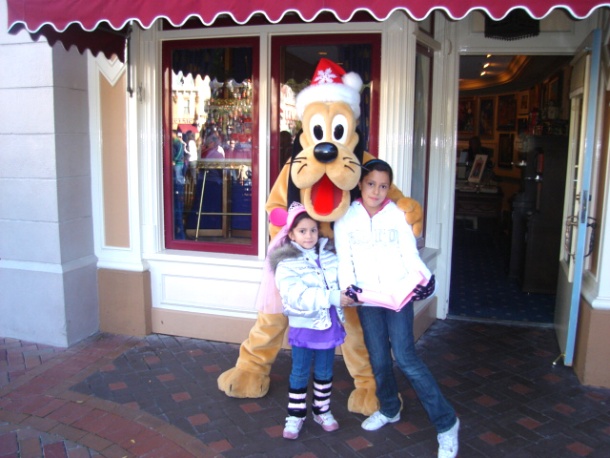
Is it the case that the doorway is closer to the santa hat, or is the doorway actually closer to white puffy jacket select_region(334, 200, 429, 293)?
white puffy jacket select_region(334, 200, 429, 293)

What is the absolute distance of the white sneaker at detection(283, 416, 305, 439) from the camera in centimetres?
359

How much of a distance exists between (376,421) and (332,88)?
214 cm

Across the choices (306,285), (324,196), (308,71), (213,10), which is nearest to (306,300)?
(306,285)

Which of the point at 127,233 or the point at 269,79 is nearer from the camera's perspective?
the point at 269,79

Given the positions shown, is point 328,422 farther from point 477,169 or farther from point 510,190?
point 510,190

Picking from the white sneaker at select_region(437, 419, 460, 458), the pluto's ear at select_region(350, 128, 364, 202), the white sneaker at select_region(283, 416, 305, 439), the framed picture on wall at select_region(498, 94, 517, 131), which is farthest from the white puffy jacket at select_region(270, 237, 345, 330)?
the framed picture on wall at select_region(498, 94, 517, 131)

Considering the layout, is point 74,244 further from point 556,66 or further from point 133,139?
point 556,66

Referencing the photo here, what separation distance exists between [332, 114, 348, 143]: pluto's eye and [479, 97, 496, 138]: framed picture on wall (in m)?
10.9

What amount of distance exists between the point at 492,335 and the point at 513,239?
2.27m

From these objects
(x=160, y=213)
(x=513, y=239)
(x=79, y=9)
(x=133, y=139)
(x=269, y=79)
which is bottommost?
(x=513, y=239)

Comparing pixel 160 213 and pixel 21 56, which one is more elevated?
pixel 21 56

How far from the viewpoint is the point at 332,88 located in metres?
3.66

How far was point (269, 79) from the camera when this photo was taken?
481 cm

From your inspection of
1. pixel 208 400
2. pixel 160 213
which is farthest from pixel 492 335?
pixel 160 213
